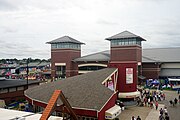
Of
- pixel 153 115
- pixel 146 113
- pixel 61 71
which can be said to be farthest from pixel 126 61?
A: pixel 61 71

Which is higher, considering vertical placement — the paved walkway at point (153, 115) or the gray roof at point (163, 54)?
the gray roof at point (163, 54)

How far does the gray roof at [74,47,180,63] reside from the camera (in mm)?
51812

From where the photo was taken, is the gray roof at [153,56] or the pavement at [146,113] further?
the gray roof at [153,56]

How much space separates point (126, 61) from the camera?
3166 centimetres

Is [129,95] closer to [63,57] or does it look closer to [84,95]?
[84,95]

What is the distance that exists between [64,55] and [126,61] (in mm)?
25979

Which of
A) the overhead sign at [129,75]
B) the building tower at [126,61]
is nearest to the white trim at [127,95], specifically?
the building tower at [126,61]

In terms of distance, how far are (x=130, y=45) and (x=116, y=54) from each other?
2731mm

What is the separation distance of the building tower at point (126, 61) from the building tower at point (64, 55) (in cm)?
2011

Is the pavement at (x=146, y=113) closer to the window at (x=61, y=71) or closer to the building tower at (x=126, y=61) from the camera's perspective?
the building tower at (x=126, y=61)

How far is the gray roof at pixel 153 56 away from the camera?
5181cm

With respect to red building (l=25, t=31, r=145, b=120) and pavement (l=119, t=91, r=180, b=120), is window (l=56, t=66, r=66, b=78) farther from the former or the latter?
pavement (l=119, t=91, r=180, b=120)

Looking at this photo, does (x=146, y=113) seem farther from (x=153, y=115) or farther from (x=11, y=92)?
(x=11, y=92)

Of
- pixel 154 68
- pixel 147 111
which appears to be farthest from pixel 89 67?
pixel 147 111
